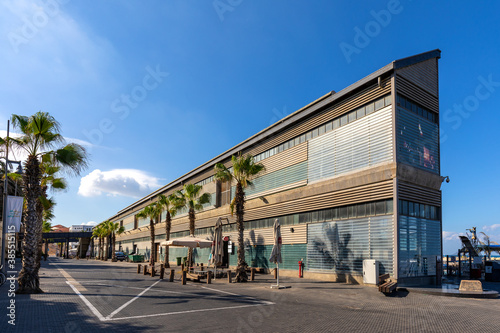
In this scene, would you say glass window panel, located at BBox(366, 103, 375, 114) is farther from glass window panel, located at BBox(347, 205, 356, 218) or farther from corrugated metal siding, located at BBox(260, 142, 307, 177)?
corrugated metal siding, located at BBox(260, 142, 307, 177)

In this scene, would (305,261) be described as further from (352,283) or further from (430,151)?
(430,151)

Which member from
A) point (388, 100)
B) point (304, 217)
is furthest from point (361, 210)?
point (388, 100)

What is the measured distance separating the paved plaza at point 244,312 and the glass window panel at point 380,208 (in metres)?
4.70

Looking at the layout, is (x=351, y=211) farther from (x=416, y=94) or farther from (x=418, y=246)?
(x=416, y=94)

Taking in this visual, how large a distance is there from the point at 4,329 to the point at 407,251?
59.5 feet

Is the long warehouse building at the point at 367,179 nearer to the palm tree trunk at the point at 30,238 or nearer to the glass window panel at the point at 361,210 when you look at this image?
the glass window panel at the point at 361,210

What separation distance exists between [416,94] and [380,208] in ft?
23.9

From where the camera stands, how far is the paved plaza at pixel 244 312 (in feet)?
32.1

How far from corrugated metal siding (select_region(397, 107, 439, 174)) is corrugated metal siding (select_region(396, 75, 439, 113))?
3.08 ft

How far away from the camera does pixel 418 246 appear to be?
69.0 feet

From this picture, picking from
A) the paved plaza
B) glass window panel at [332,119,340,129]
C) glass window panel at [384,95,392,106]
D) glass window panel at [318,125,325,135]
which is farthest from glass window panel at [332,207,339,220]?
glass window panel at [384,95,392,106]

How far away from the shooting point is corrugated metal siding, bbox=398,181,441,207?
20.4m

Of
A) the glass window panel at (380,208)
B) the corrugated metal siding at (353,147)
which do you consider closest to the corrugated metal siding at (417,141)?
the corrugated metal siding at (353,147)

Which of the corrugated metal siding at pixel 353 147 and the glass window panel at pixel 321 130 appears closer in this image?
the corrugated metal siding at pixel 353 147
